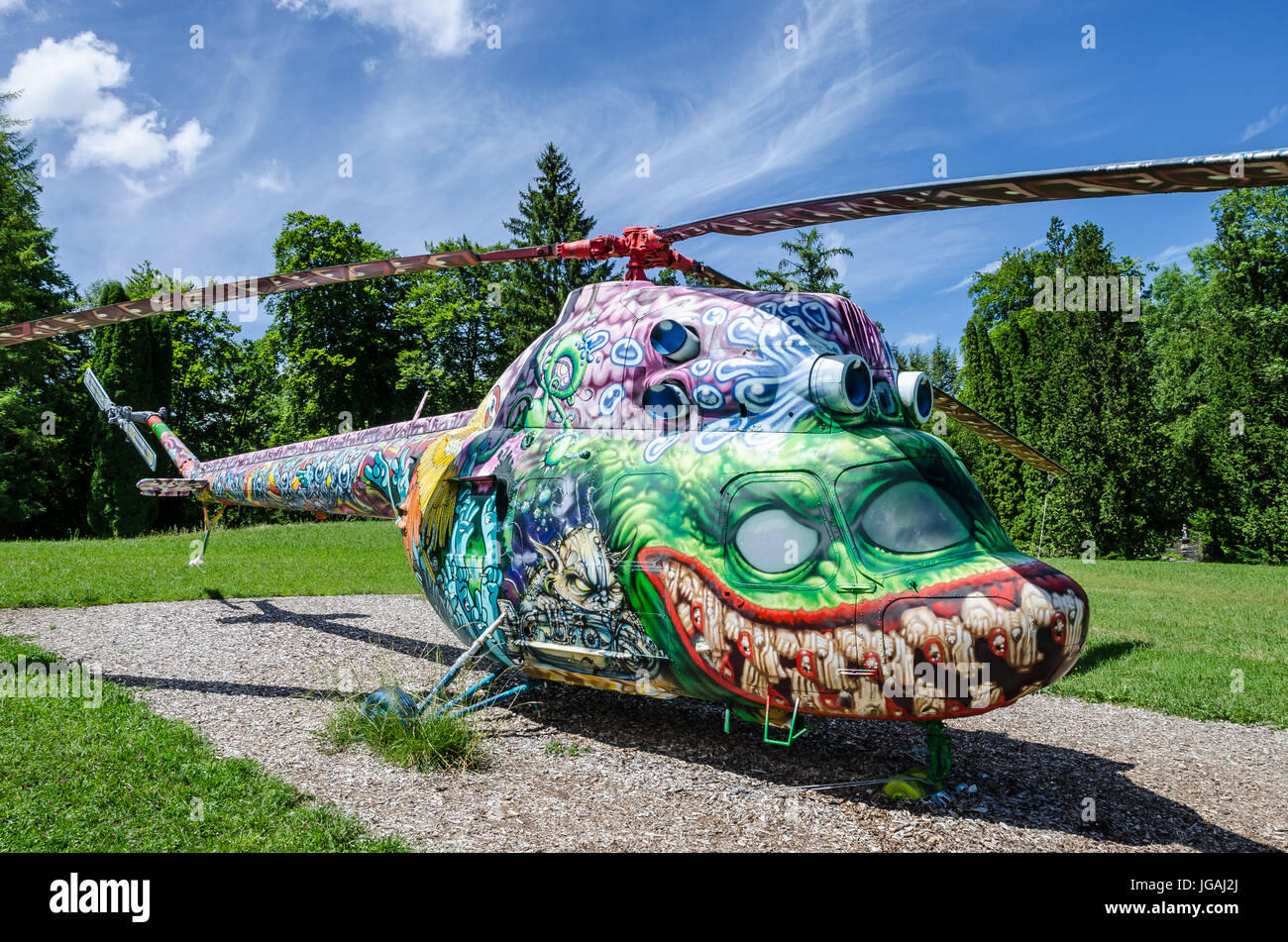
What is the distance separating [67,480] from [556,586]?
34359 mm

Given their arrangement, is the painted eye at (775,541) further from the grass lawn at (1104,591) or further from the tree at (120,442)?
the tree at (120,442)

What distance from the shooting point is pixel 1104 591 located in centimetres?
1830

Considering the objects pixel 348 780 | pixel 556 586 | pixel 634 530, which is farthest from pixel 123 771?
pixel 634 530

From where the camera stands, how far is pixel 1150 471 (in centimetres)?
2683

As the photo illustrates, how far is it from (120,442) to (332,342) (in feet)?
32.2

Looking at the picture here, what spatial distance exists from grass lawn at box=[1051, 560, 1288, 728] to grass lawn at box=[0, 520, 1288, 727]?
0.02 meters

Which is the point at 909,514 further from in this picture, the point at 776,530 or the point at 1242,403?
the point at 1242,403

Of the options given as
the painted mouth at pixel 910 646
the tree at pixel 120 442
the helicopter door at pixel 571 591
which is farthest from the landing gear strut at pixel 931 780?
the tree at pixel 120 442

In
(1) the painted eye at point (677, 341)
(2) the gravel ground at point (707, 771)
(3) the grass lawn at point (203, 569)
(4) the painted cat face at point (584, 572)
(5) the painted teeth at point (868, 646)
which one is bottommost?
(2) the gravel ground at point (707, 771)

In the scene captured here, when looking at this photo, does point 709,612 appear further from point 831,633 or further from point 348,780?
point 348,780

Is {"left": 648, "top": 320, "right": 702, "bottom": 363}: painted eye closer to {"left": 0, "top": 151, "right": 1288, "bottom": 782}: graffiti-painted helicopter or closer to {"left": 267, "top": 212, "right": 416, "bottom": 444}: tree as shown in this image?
{"left": 0, "top": 151, "right": 1288, "bottom": 782}: graffiti-painted helicopter

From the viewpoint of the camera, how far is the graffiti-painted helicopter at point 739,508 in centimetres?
436

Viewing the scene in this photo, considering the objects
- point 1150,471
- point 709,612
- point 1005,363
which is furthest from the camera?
point 1005,363

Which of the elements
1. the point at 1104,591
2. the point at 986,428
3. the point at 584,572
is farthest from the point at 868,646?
the point at 1104,591
